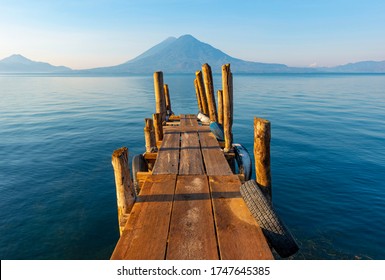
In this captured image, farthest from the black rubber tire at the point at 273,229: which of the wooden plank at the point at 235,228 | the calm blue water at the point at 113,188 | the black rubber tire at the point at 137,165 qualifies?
the black rubber tire at the point at 137,165

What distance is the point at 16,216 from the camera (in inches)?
348

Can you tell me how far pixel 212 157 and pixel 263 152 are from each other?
2.18 m

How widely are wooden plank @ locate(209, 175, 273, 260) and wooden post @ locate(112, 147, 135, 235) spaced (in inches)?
70.0

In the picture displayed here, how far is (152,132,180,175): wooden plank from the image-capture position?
6565 millimetres

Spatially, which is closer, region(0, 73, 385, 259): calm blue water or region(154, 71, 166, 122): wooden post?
region(0, 73, 385, 259): calm blue water

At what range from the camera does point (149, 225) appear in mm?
4164

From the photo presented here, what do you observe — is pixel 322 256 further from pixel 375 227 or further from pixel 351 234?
pixel 375 227

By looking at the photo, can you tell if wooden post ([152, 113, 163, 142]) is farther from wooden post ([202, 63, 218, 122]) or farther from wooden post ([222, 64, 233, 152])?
wooden post ([202, 63, 218, 122])

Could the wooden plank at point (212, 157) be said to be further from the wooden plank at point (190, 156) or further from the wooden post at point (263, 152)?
the wooden post at point (263, 152)

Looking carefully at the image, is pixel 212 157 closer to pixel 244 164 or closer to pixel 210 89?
pixel 244 164

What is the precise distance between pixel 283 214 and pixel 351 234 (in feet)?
7.25

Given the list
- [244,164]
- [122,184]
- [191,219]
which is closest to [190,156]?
[244,164]

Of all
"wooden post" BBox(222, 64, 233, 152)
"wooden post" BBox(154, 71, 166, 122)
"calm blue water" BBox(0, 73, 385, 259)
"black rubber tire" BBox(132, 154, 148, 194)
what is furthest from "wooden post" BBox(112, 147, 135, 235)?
"wooden post" BBox(154, 71, 166, 122)
